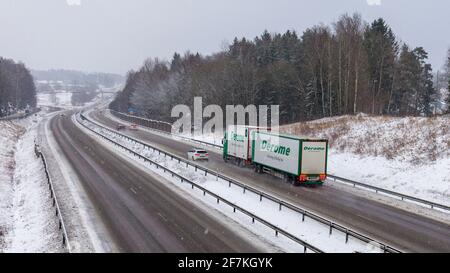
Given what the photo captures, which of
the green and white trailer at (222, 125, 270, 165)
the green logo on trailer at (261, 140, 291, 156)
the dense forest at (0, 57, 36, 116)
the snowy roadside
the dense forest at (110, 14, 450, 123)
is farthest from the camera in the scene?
the dense forest at (0, 57, 36, 116)

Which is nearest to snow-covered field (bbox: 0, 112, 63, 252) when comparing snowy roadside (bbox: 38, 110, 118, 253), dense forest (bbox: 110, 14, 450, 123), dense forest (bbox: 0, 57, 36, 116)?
snowy roadside (bbox: 38, 110, 118, 253)

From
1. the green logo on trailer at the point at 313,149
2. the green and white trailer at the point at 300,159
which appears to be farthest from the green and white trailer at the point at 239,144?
the green logo on trailer at the point at 313,149

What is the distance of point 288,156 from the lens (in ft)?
107

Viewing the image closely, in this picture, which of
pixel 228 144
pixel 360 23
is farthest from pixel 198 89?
pixel 228 144

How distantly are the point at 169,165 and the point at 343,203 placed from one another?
65.2 feet

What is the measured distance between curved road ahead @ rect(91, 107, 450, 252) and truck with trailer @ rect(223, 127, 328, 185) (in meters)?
0.92

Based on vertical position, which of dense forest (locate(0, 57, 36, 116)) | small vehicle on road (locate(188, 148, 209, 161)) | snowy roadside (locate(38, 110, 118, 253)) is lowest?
snowy roadside (locate(38, 110, 118, 253))

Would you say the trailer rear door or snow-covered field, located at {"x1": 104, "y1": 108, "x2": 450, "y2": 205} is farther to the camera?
the trailer rear door

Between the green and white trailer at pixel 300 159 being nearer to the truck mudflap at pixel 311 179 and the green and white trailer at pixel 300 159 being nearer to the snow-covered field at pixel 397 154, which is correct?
the truck mudflap at pixel 311 179

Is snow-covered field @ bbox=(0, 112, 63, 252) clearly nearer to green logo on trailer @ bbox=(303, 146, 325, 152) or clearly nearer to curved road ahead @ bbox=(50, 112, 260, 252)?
curved road ahead @ bbox=(50, 112, 260, 252)

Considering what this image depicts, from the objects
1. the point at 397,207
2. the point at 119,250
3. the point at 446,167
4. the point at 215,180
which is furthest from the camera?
the point at 215,180

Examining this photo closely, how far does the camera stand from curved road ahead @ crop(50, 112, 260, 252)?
18.1 metres

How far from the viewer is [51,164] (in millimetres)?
41312
